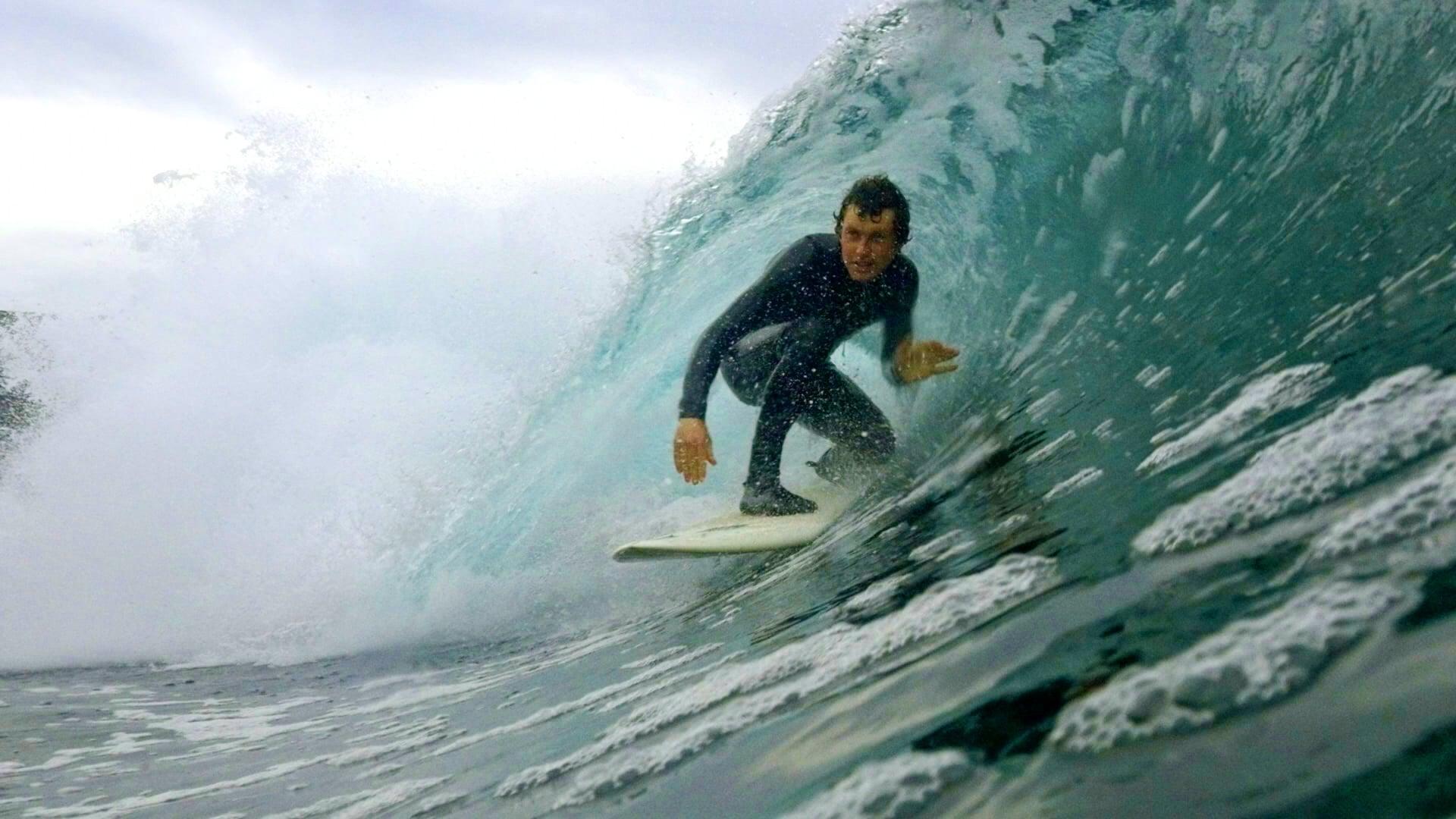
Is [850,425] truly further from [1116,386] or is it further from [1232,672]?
[1232,672]

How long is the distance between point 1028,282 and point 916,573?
123 inches

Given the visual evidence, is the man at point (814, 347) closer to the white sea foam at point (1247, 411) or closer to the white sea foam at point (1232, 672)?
the white sea foam at point (1247, 411)

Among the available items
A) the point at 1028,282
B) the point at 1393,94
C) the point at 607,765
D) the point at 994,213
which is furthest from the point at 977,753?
the point at 994,213

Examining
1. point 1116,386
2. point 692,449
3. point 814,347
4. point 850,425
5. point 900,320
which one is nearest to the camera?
point 1116,386

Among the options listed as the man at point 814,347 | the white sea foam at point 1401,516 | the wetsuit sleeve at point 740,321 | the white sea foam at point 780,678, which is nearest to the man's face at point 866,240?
the man at point 814,347

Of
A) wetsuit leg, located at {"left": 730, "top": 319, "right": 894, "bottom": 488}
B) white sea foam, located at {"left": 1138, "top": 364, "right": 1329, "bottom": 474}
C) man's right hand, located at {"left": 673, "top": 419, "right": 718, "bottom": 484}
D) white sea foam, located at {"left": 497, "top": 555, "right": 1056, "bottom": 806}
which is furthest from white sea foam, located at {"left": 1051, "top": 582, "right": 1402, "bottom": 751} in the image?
wetsuit leg, located at {"left": 730, "top": 319, "right": 894, "bottom": 488}

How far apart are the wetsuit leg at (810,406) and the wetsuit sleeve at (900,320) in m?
0.26

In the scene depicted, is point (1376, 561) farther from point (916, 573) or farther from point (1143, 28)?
point (1143, 28)

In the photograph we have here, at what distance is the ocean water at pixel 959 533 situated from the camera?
3.60 feet

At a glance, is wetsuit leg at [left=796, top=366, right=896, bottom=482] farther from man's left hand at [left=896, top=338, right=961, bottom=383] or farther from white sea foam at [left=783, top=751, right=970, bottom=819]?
white sea foam at [left=783, top=751, right=970, bottom=819]

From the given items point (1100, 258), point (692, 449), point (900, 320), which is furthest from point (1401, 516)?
point (1100, 258)

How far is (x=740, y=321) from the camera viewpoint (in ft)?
13.7

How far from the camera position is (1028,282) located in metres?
5.10

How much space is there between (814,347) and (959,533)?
5.53 ft
